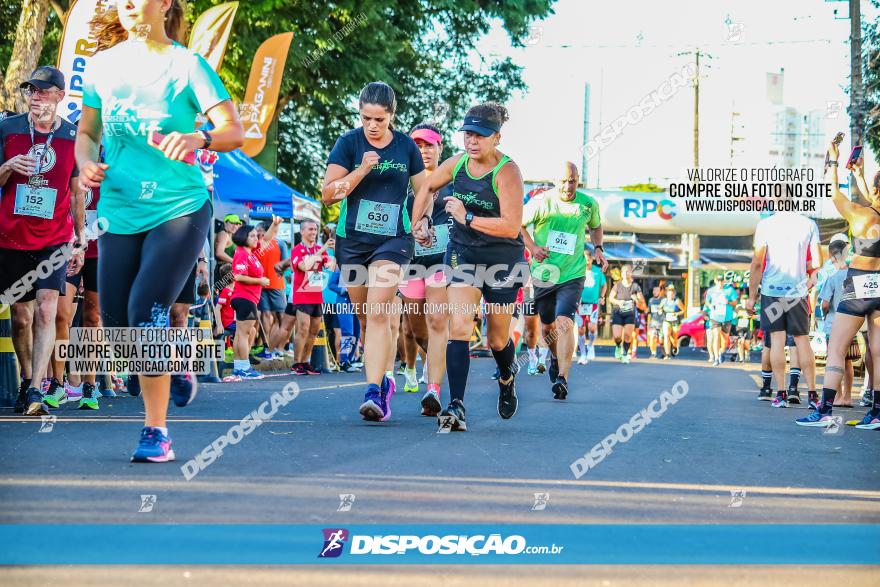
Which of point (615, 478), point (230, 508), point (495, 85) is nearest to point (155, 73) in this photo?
point (230, 508)

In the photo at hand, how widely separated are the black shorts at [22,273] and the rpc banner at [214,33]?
9547mm

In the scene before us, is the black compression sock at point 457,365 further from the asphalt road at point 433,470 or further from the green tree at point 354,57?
the green tree at point 354,57

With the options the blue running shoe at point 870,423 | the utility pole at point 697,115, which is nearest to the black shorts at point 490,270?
the blue running shoe at point 870,423

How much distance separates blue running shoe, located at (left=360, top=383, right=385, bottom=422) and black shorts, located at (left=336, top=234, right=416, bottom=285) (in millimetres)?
717

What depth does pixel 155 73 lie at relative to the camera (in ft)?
19.0

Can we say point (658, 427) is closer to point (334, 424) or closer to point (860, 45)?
point (334, 424)

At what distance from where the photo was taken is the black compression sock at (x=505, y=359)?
8.57 metres

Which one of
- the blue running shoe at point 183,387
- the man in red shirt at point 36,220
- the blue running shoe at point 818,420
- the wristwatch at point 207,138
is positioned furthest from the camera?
the blue running shoe at point 818,420

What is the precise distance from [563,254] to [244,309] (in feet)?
14.6

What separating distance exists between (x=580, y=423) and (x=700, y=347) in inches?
1135

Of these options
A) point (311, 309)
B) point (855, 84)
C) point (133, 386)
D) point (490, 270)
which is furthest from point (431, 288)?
point (855, 84)

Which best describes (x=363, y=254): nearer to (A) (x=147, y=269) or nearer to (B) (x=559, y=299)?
(A) (x=147, y=269)

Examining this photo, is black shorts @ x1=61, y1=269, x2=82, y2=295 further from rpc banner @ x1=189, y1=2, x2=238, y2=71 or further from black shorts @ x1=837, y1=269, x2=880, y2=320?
rpc banner @ x1=189, y1=2, x2=238, y2=71

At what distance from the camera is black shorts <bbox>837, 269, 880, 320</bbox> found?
952 cm
